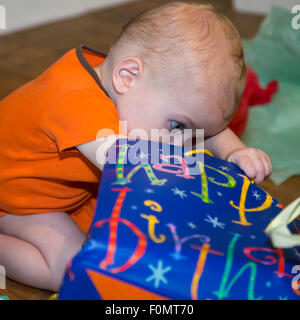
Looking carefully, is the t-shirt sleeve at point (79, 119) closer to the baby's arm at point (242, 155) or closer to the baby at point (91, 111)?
the baby at point (91, 111)

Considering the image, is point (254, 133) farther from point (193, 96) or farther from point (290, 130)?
point (193, 96)

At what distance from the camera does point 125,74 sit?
2.40 ft

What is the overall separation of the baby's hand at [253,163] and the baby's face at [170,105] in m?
0.08

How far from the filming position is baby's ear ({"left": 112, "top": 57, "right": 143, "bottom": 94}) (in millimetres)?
721

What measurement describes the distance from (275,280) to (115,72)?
15.9 inches

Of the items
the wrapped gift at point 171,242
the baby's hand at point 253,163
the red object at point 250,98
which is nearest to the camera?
the wrapped gift at point 171,242

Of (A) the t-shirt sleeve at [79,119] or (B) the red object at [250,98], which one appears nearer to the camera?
(A) the t-shirt sleeve at [79,119]

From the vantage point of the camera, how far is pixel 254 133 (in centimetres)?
125

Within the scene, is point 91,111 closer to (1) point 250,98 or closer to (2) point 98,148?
(2) point 98,148

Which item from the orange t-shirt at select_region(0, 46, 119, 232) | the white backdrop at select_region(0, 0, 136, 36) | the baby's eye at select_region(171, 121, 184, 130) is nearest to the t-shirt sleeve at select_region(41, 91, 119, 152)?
the orange t-shirt at select_region(0, 46, 119, 232)

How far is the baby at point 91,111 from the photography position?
0.69 m

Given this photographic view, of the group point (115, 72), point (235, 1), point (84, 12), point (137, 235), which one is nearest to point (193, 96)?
point (115, 72)

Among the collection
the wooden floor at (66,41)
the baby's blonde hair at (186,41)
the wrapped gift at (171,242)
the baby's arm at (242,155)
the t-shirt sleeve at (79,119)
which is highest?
the baby's blonde hair at (186,41)

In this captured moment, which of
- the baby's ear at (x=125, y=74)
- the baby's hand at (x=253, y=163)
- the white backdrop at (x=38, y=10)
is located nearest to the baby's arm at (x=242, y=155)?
the baby's hand at (x=253, y=163)
